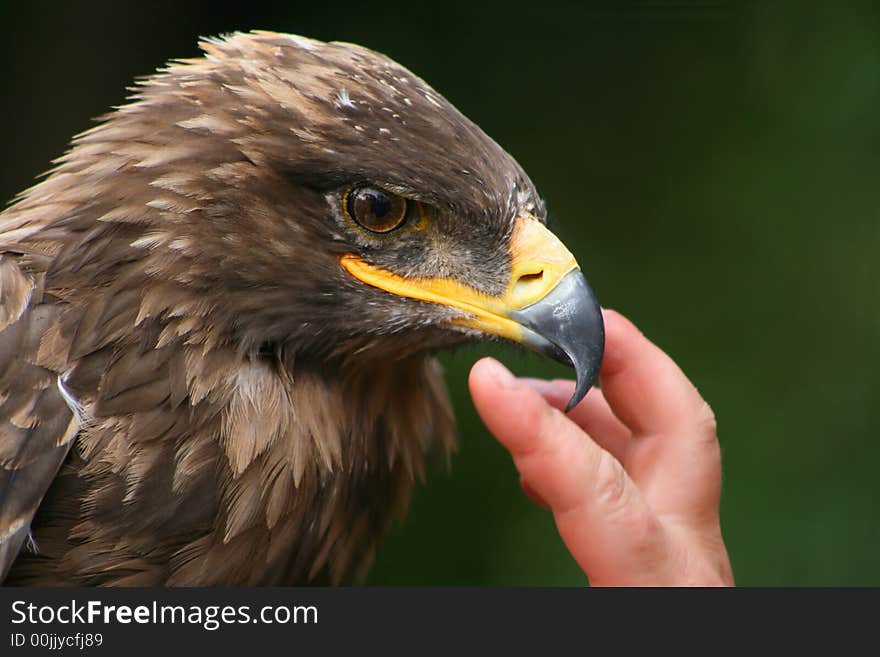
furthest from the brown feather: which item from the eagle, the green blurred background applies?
the green blurred background

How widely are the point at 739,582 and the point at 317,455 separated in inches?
101

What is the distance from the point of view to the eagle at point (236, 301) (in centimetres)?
178

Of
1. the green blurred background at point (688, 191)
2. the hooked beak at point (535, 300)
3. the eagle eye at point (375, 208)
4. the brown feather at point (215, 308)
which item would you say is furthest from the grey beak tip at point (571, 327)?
the green blurred background at point (688, 191)

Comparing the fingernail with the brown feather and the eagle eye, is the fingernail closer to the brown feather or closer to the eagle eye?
the brown feather

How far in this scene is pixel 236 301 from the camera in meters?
1.85

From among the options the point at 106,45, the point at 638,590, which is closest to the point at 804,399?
the point at 638,590

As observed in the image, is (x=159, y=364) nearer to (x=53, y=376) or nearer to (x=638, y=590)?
(x=53, y=376)

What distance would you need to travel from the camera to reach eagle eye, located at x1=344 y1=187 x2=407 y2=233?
6.06 ft

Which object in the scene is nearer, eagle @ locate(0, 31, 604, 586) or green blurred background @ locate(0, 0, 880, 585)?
eagle @ locate(0, 31, 604, 586)

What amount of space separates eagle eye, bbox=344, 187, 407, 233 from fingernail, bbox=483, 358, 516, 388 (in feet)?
1.25

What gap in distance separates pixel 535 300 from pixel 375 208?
13.6 inches

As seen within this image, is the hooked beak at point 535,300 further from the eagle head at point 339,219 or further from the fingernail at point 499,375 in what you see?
the fingernail at point 499,375

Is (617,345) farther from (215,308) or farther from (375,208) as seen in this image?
(215,308)

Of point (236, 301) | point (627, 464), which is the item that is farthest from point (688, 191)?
point (236, 301)
